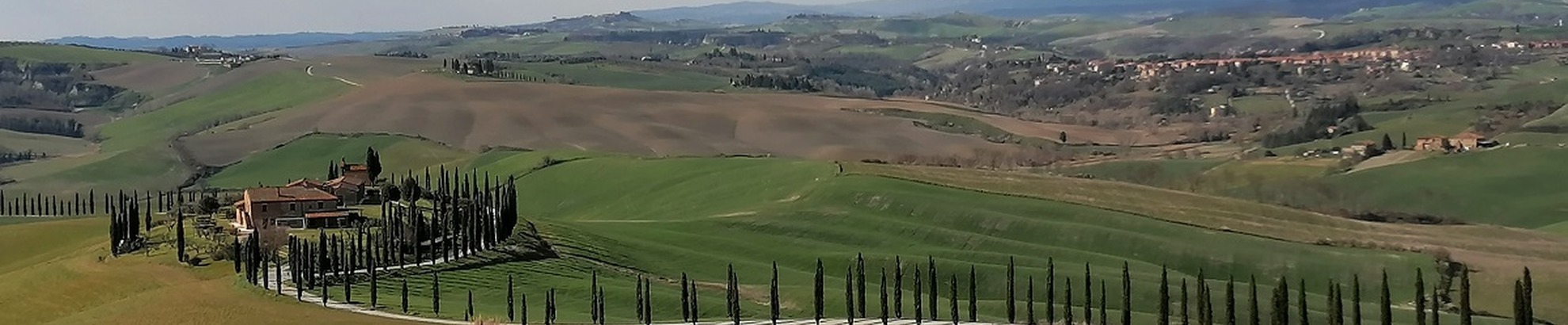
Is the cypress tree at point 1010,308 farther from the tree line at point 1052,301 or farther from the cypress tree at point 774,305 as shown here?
the cypress tree at point 774,305

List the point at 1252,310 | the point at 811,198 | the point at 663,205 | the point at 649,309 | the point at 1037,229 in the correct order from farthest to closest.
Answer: the point at 663,205, the point at 811,198, the point at 1037,229, the point at 649,309, the point at 1252,310

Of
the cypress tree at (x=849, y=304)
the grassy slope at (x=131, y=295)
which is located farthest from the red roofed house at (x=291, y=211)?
the cypress tree at (x=849, y=304)

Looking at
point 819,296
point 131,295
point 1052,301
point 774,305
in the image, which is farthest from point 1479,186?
point 131,295

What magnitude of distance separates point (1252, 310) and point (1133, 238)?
51913 mm

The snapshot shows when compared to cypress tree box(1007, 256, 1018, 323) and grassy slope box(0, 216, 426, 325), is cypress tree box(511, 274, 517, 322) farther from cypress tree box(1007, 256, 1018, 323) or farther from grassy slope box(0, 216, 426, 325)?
cypress tree box(1007, 256, 1018, 323)

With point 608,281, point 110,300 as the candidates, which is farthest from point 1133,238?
point 110,300

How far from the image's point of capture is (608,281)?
116 m

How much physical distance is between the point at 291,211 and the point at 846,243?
40.5 meters

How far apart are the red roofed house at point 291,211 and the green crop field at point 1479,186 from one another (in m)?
96.3

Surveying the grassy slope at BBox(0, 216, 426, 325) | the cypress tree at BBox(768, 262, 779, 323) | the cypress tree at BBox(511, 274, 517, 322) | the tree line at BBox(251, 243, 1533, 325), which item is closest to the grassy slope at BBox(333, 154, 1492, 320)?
the cypress tree at BBox(511, 274, 517, 322)

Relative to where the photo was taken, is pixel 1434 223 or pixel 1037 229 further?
pixel 1434 223

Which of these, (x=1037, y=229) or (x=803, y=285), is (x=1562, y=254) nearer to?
(x=1037, y=229)

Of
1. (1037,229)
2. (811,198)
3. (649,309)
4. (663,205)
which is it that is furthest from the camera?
(663,205)

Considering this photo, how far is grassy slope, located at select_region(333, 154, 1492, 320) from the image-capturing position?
115m
